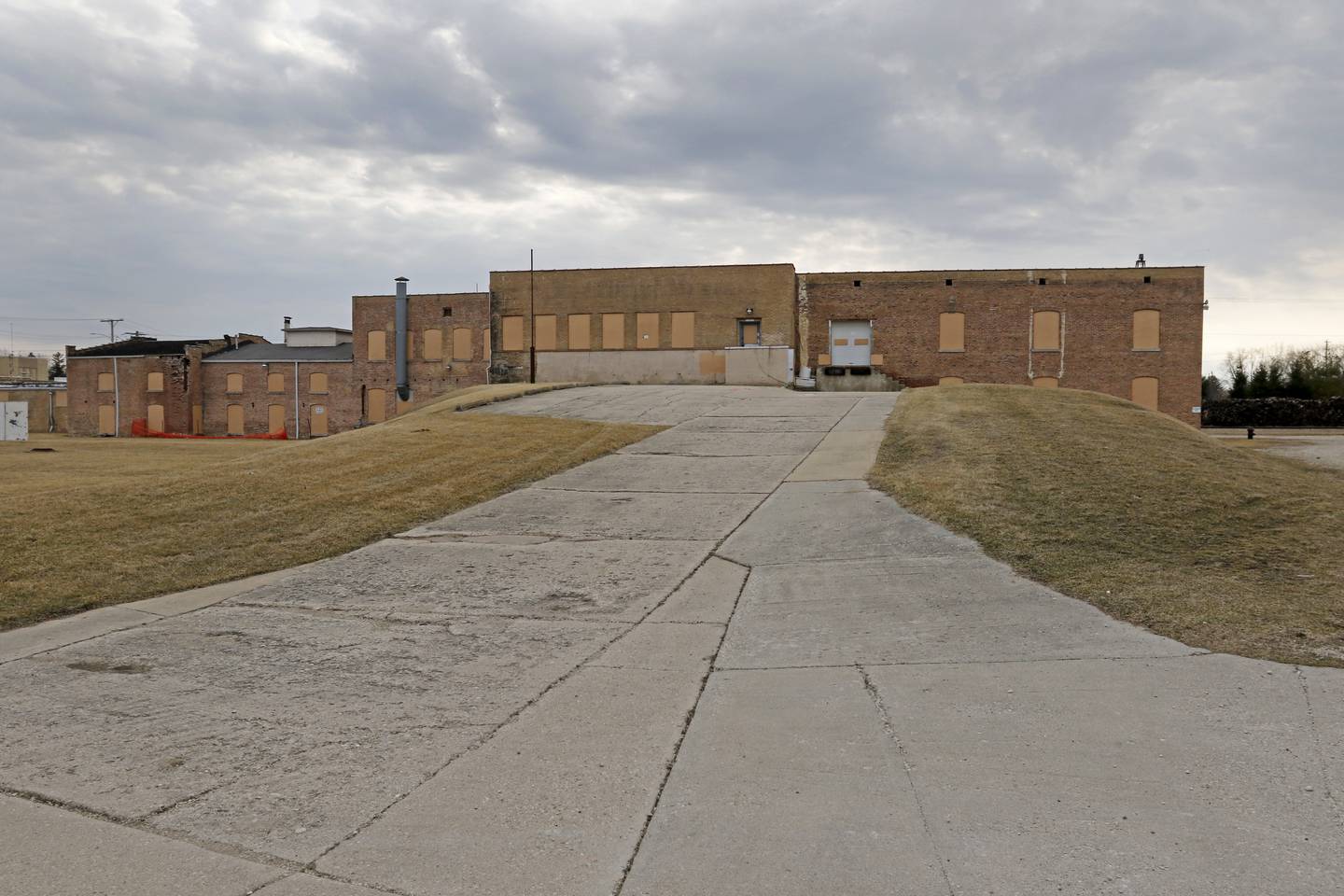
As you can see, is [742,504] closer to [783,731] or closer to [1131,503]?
[1131,503]

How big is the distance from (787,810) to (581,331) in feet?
134

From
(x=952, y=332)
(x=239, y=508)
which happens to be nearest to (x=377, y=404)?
(x=952, y=332)

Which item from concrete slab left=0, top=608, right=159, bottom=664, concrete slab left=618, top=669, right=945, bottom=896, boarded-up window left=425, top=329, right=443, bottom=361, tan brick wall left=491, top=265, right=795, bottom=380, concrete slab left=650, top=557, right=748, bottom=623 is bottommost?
concrete slab left=0, top=608, right=159, bottom=664

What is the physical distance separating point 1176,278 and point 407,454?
37.2m

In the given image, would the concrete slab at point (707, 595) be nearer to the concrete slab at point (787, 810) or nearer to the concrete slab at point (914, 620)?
the concrete slab at point (914, 620)

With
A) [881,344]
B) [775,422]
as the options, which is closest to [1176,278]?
[881,344]

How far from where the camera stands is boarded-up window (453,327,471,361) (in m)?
45.8

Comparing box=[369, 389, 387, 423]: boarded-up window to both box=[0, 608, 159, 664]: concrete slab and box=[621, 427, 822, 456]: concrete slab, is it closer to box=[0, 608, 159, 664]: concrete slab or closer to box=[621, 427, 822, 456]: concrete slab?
box=[621, 427, 822, 456]: concrete slab

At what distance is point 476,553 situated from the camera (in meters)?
8.34

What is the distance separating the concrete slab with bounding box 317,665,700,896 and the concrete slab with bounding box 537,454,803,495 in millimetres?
6820

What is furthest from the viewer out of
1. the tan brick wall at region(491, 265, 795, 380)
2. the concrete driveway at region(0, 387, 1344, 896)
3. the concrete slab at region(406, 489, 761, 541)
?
the tan brick wall at region(491, 265, 795, 380)

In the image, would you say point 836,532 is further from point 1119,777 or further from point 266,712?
point 266,712

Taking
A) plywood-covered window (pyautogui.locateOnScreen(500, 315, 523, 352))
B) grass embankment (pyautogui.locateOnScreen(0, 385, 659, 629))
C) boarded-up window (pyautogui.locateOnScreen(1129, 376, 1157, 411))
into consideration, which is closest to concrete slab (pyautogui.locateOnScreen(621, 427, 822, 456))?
grass embankment (pyautogui.locateOnScreen(0, 385, 659, 629))

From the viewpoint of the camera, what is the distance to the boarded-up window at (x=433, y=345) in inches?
1831
